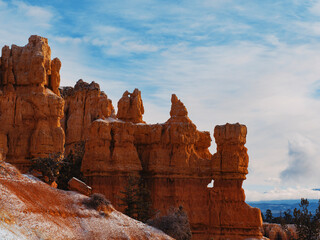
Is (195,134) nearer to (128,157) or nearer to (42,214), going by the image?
(128,157)

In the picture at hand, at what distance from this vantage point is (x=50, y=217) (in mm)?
27922

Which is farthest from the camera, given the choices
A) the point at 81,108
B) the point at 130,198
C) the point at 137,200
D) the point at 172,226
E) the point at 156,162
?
the point at 81,108

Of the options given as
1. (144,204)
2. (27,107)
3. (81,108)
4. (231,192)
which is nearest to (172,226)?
(144,204)

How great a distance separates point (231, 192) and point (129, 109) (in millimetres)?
12843

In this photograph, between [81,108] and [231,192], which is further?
[81,108]

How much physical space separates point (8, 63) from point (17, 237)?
100 ft

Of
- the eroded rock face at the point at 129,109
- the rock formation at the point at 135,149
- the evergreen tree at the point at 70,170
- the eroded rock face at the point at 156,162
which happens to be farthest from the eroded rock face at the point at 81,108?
the eroded rock face at the point at 156,162

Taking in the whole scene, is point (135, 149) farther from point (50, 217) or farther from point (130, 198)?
point (50, 217)

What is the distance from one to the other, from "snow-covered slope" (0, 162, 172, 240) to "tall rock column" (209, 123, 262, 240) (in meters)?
21.2

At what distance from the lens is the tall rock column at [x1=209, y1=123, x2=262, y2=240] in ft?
172

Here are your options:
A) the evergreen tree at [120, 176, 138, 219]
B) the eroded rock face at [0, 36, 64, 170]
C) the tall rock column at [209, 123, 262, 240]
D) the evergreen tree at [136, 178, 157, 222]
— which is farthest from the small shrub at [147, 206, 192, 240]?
the eroded rock face at [0, 36, 64, 170]

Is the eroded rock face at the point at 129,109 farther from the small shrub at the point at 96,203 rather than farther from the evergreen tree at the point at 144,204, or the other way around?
the small shrub at the point at 96,203

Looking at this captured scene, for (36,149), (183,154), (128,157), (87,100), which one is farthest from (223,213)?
(87,100)

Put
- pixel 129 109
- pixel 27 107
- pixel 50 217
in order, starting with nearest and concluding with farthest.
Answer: pixel 50 217 < pixel 27 107 < pixel 129 109
